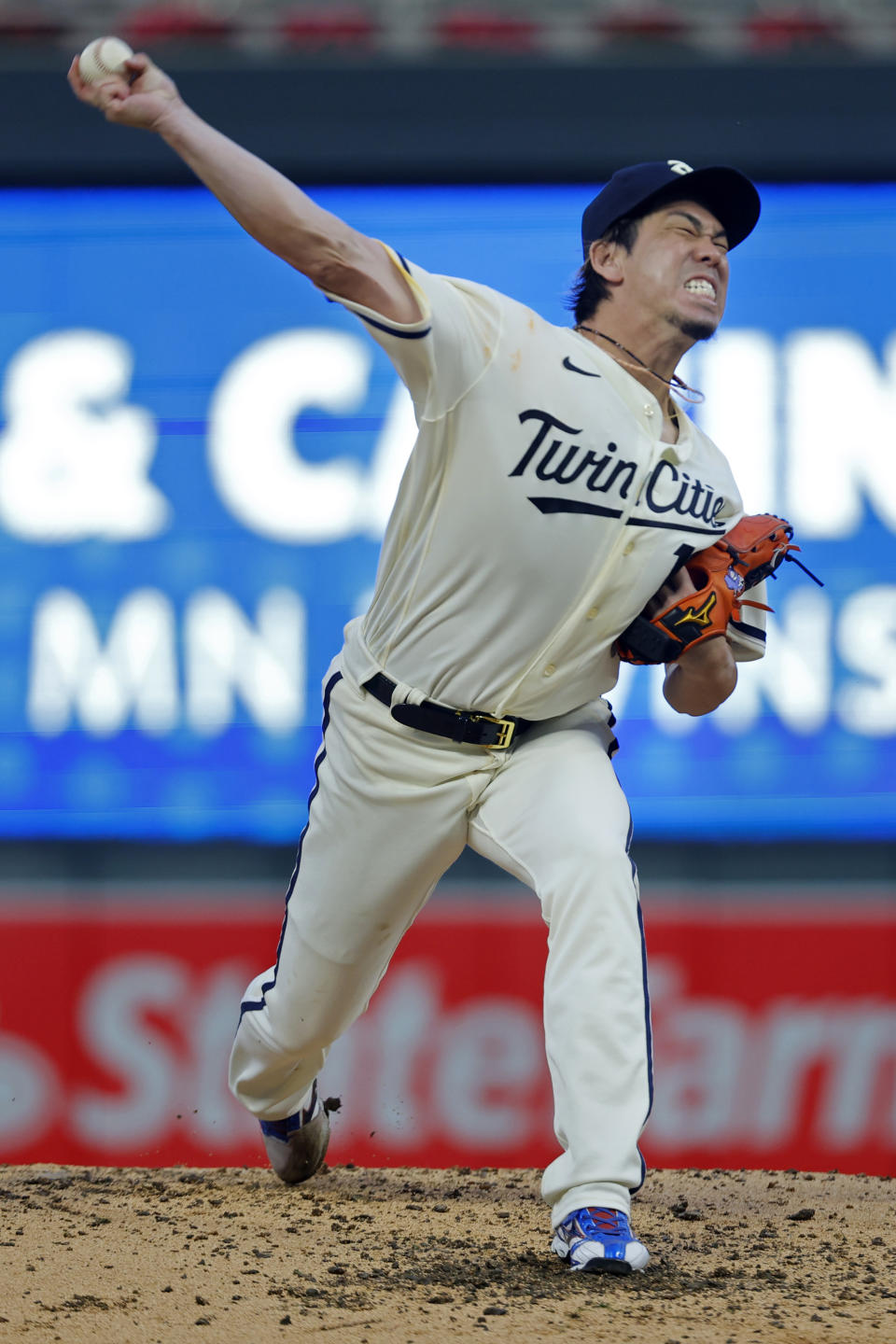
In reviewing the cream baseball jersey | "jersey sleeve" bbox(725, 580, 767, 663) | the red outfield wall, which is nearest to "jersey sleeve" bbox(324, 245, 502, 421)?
the cream baseball jersey

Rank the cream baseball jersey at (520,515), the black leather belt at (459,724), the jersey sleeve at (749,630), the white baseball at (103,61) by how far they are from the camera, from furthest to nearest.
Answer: the jersey sleeve at (749,630) → the black leather belt at (459,724) → the cream baseball jersey at (520,515) → the white baseball at (103,61)

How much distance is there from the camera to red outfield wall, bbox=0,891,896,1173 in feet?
13.9

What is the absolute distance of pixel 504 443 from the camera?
2.51 meters

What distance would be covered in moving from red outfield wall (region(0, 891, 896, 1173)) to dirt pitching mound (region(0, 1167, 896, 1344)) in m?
0.72

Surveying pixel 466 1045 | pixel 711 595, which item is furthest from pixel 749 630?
pixel 466 1045

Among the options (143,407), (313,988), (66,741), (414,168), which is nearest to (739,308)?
(414,168)

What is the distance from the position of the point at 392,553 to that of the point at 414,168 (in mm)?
2400

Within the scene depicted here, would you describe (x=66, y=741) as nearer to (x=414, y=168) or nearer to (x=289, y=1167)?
(x=289, y=1167)

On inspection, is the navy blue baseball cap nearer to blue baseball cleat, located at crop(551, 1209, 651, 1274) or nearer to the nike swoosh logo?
the nike swoosh logo

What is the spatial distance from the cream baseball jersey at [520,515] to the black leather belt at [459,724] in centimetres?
2

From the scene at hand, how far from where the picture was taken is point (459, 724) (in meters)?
2.64

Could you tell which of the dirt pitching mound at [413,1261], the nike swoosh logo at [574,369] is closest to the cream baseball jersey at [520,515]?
the nike swoosh logo at [574,369]

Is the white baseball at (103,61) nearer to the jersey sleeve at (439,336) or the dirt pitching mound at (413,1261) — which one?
the jersey sleeve at (439,336)

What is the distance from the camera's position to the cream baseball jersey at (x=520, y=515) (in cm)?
250
